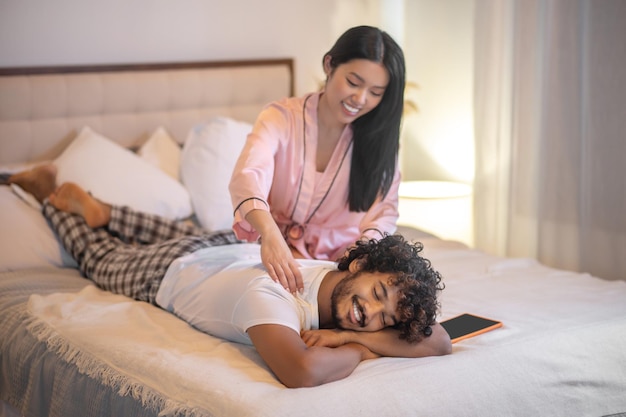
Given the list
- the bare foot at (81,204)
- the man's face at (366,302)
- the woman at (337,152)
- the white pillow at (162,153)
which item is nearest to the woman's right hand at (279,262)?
the man's face at (366,302)

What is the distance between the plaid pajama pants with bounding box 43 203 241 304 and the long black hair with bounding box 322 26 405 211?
0.51 m

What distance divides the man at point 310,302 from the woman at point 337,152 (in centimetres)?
23

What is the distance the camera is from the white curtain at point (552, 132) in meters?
3.23

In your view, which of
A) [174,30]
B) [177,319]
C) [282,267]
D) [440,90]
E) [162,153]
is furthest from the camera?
[440,90]

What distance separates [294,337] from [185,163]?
71.9 inches

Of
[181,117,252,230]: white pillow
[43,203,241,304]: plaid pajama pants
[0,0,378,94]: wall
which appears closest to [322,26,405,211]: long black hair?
[43,203,241,304]: plaid pajama pants

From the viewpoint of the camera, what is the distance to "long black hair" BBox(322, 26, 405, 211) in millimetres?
2412

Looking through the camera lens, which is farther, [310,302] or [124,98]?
[124,98]

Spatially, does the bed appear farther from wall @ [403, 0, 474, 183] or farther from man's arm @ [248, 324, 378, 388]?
wall @ [403, 0, 474, 183]

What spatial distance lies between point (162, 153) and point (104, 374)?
5.58 feet

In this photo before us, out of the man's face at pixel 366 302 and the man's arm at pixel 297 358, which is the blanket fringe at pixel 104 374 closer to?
the man's arm at pixel 297 358

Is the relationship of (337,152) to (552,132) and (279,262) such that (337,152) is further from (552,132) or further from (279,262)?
(552,132)

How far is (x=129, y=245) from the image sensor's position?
2984mm

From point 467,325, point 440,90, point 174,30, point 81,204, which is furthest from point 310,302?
point 440,90
